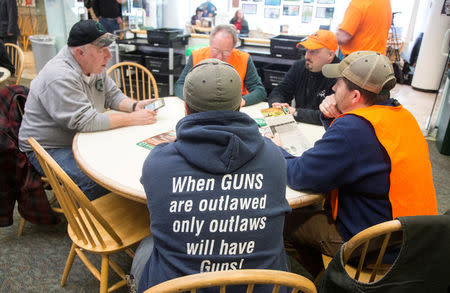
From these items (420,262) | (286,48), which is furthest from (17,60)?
(420,262)

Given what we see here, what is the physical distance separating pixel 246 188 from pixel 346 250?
44 centimetres

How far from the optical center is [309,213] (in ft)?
4.95

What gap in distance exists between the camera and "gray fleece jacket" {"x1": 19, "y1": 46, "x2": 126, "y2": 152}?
1.67m

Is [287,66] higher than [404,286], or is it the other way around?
[287,66]

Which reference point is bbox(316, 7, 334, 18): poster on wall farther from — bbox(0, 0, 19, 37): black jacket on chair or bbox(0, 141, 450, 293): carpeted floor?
bbox(0, 141, 450, 293): carpeted floor

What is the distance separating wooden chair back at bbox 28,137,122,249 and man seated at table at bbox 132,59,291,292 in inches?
17.2

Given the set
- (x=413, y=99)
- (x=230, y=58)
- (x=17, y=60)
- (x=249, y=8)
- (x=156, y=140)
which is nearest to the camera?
(x=156, y=140)

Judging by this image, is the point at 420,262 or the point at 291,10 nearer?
the point at 420,262

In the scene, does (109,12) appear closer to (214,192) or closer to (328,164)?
(328,164)

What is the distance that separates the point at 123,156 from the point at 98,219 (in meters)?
0.31

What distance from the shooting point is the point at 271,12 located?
5.78 metres

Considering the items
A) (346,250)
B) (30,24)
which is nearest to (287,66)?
(346,250)

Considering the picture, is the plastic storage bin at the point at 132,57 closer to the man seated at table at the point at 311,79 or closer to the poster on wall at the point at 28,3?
the poster on wall at the point at 28,3

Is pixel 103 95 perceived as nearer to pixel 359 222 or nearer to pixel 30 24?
pixel 359 222
